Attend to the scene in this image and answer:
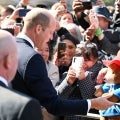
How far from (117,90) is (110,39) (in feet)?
7.19

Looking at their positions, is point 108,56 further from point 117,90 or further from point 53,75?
point 117,90

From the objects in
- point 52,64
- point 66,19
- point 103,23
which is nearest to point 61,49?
point 52,64

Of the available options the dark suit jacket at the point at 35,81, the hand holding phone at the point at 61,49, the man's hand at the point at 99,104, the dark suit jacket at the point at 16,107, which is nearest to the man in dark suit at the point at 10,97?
the dark suit jacket at the point at 16,107

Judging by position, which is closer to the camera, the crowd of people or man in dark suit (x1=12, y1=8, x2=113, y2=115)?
the crowd of people

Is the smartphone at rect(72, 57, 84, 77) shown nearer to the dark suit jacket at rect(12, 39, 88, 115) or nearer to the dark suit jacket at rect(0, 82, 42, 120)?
the dark suit jacket at rect(12, 39, 88, 115)

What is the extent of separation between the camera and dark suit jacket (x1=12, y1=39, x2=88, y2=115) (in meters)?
3.54

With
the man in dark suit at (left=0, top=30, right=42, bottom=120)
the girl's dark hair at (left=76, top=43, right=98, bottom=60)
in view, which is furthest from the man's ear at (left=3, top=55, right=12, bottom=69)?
the girl's dark hair at (left=76, top=43, right=98, bottom=60)

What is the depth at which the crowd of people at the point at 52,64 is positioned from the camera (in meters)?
2.42

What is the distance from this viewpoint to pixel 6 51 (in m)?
2.48

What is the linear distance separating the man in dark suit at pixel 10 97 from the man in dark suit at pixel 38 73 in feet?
3.30

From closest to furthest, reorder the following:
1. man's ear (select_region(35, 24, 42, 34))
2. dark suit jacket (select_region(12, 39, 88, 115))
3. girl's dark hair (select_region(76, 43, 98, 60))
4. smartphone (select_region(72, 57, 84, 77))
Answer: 1. dark suit jacket (select_region(12, 39, 88, 115))
2. man's ear (select_region(35, 24, 42, 34))
3. smartphone (select_region(72, 57, 84, 77))
4. girl's dark hair (select_region(76, 43, 98, 60))

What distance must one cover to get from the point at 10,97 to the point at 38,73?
4.11ft

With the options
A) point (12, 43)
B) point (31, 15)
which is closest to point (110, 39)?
point (31, 15)

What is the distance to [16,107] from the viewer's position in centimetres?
225
